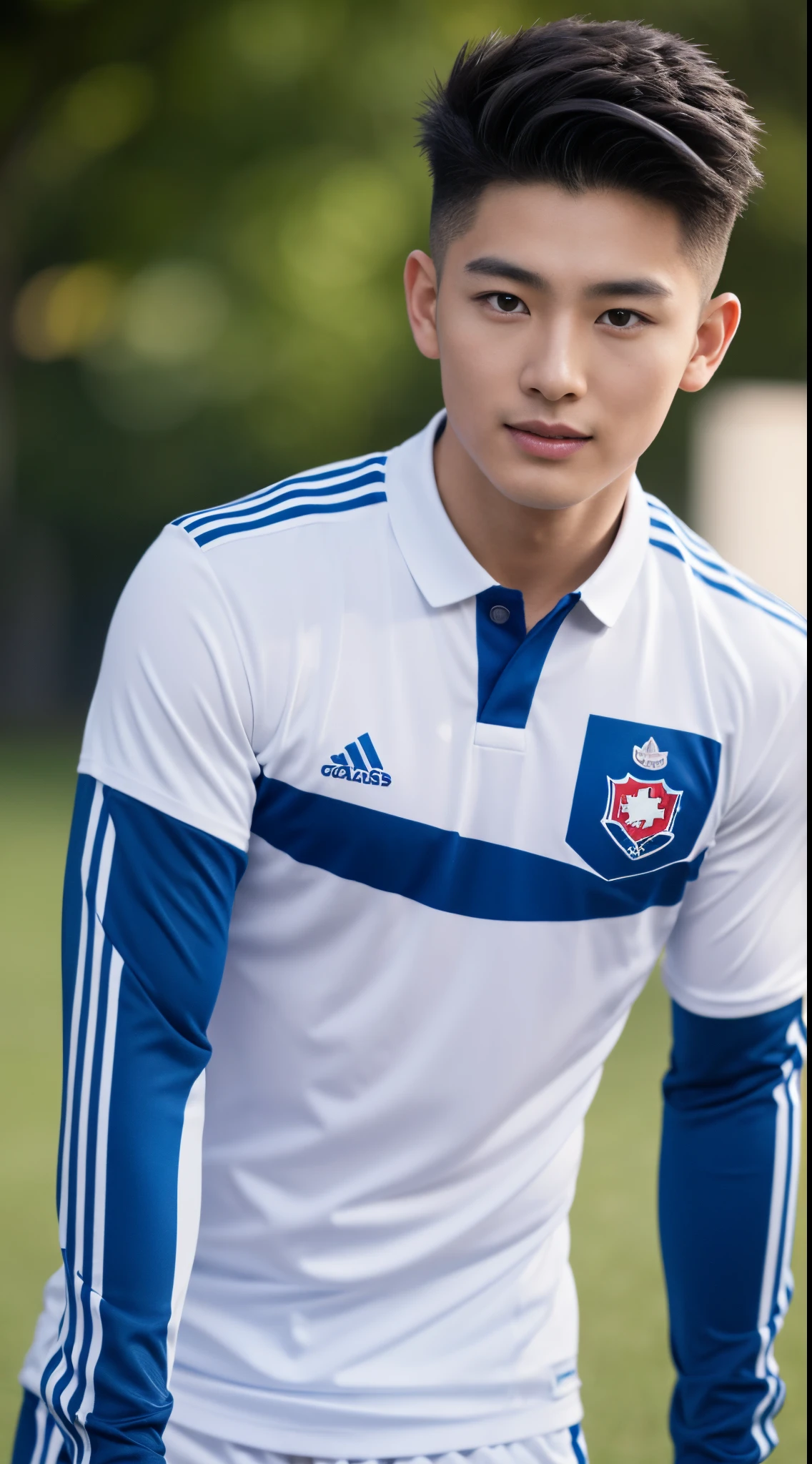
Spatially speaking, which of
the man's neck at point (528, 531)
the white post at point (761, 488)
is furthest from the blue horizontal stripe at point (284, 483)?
the white post at point (761, 488)

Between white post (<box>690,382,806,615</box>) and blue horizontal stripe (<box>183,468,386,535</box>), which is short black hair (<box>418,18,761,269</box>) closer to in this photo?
blue horizontal stripe (<box>183,468,386,535</box>)

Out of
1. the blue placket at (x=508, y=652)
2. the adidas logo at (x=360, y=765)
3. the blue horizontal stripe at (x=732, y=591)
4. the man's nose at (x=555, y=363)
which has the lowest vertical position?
the adidas logo at (x=360, y=765)

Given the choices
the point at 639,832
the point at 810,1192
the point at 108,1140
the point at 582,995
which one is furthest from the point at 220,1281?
the point at 810,1192

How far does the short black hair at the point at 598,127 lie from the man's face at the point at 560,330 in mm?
24

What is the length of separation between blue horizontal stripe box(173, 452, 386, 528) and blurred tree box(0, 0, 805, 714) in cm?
1348

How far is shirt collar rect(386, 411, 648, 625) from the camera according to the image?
180 centimetres

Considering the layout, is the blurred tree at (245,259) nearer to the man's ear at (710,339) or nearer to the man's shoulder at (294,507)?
the man's shoulder at (294,507)

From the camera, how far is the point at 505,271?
5.31 ft

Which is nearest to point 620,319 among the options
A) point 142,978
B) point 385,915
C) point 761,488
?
point 385,915

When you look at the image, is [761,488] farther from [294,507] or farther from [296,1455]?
[296,1455]

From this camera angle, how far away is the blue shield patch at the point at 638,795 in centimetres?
183

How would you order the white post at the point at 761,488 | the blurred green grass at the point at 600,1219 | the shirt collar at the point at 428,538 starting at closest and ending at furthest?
the shirt collar at the point at 428,538
the blurred green grass at the point at 600,1219
the white post at the point at 761,488

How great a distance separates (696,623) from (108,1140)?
87 centimetres

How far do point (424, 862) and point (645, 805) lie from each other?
271 millimetres
